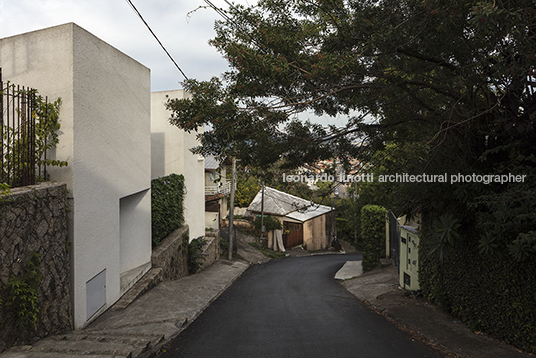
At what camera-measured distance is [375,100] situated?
7.77 meters

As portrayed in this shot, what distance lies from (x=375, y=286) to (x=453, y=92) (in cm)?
821

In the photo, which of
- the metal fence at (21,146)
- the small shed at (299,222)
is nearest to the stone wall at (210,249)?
the small shed at (299,222)

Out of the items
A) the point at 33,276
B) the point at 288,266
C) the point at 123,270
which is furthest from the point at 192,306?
the point at 288,266

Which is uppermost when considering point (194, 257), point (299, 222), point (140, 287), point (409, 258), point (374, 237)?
point (409, 258)

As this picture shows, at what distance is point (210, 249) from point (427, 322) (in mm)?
12694

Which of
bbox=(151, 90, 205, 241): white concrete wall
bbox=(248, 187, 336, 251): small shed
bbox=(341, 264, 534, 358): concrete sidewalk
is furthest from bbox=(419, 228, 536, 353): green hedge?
bbox=(248, 187, 336, 251): small shed

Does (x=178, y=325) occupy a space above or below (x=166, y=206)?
below

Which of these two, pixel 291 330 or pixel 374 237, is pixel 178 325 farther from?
pixel 374 237

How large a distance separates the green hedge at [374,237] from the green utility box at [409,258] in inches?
158

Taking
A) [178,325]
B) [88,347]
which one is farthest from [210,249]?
[88,347]

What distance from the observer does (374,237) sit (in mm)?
16812

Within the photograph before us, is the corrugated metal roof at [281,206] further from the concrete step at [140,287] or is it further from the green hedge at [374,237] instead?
the concrete step at [140,287]

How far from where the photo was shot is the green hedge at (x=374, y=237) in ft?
54.7

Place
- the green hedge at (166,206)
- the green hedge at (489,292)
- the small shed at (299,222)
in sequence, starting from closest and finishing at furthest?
the green hedge at (489,292) → the green hedge at (166,206) → the small shed at (299,222)
